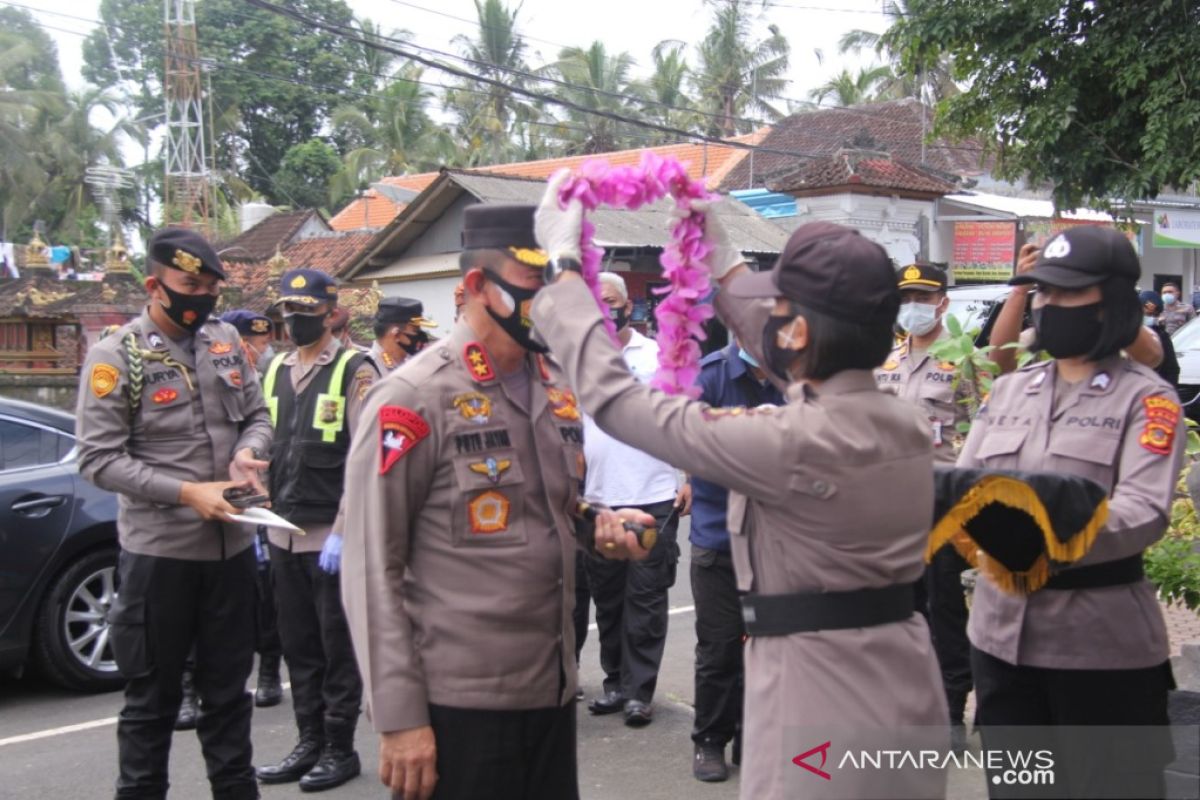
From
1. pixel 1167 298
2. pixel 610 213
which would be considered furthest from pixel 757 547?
pixel 1167 298

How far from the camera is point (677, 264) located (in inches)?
117

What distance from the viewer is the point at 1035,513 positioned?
287 cm

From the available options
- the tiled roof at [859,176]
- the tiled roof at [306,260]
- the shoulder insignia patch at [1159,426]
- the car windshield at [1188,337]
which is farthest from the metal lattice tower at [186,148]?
the shoulder insignia patch at [1159,426]

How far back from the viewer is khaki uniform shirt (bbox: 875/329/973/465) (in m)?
5.66

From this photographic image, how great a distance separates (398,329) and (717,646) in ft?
9.91

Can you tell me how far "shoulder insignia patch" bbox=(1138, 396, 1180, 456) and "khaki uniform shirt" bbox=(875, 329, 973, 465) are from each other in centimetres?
228

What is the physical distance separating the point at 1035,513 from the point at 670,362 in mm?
942

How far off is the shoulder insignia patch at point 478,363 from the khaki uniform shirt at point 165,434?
5.73 feet

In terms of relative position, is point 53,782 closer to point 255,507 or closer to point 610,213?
point 255,507

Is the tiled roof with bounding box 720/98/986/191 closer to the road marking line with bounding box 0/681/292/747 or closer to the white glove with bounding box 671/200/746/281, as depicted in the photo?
the road marking line with bounding box 0/681/292/747

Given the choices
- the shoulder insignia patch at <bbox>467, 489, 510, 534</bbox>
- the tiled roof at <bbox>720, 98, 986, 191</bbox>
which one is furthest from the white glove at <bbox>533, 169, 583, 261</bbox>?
the tiled roof at <bbox>720, 98, 986, 191</bbox>

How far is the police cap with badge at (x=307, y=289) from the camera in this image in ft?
18.5

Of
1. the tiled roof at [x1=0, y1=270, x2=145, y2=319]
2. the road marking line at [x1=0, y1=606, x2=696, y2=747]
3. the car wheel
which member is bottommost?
the road marking line at [x1=0, y1=606, x2=696, y2=747]

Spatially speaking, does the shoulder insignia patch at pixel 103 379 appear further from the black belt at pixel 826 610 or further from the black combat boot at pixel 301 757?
the black belt at pixel 826 610
